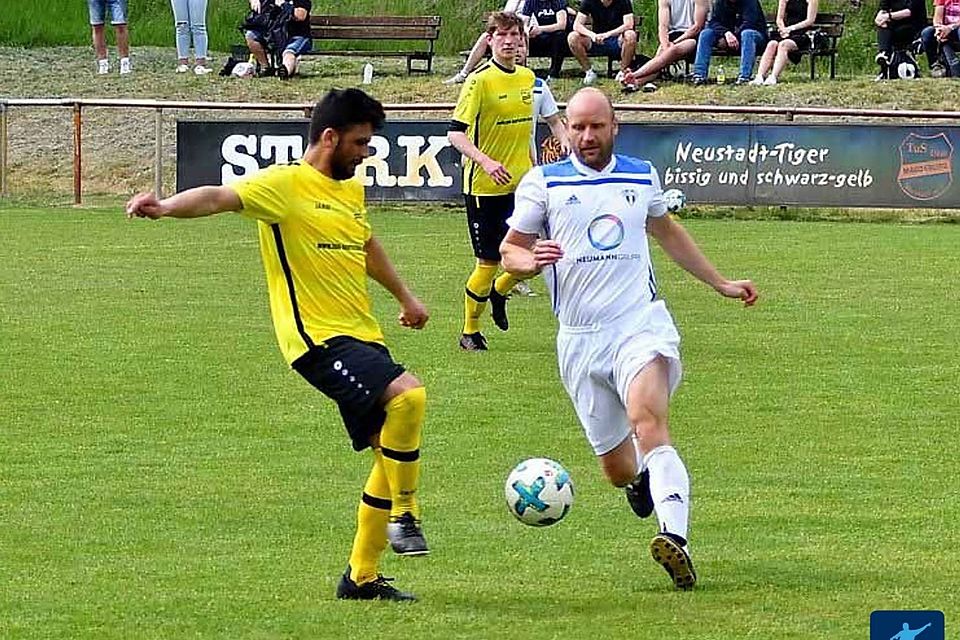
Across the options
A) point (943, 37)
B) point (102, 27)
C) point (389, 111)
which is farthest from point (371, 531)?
point (102, 27)

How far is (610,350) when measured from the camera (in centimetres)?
745

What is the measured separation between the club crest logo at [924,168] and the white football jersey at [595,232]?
56.0 ft

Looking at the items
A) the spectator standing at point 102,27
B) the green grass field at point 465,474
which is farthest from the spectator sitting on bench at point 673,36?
the green grass field at point 465,474

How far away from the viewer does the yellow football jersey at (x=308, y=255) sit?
6848 mm

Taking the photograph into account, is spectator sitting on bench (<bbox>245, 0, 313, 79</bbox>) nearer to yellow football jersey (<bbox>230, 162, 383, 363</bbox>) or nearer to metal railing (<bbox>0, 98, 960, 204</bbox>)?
metal railing (<bbox>0, 98, 960, 204</bbox>)

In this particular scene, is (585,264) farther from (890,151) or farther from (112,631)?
(890,151)

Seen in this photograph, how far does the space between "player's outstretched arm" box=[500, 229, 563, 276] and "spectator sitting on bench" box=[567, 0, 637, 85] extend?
22019 millimetres

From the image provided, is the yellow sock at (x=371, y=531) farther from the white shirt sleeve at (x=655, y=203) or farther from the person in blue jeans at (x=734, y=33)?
the person in blue jeans at (x=734, y=33)

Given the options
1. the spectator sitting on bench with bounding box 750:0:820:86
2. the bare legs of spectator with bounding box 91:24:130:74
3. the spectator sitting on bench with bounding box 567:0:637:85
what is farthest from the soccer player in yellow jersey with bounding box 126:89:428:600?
the bare legs of spectator with bounding box 91:24:130:74

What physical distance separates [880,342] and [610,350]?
7.15 meters

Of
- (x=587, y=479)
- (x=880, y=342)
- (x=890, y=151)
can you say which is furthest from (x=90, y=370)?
(x=890, y=151)

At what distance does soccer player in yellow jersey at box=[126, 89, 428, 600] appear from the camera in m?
6.78

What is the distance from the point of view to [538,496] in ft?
24.0

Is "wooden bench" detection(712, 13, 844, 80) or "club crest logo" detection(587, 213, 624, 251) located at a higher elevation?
"club crest logo" detection(587, 213, 624, 251)
